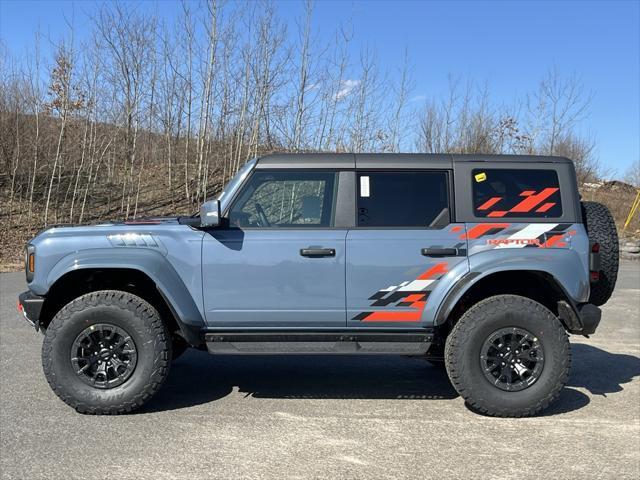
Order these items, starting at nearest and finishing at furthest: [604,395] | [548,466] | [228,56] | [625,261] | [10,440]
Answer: [548,466]
[10,440]
[604,395]
[228,56]
[625,261]

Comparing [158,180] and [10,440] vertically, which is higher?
[158,180]

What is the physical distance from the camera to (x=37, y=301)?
4191 mm

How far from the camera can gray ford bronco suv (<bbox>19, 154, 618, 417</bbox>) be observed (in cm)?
414

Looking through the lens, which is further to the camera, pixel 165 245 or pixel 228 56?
pixel 228 56

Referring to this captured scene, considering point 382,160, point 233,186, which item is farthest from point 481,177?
point 233,186

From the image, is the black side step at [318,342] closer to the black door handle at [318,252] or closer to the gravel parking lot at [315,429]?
the gravel parking lot at [315,429]

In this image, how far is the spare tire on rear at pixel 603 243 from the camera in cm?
433

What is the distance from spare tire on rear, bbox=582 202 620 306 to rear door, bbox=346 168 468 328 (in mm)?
1111

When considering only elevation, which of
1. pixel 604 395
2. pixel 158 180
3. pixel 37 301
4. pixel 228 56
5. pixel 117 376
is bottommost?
pixel 604 395

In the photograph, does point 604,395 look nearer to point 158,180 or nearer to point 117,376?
point 117,376

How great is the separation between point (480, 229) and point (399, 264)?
71 centimetres

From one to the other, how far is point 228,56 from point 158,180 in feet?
23.2

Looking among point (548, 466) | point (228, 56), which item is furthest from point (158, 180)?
point (548, 466)

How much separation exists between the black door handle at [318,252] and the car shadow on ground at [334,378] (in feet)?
4.29
